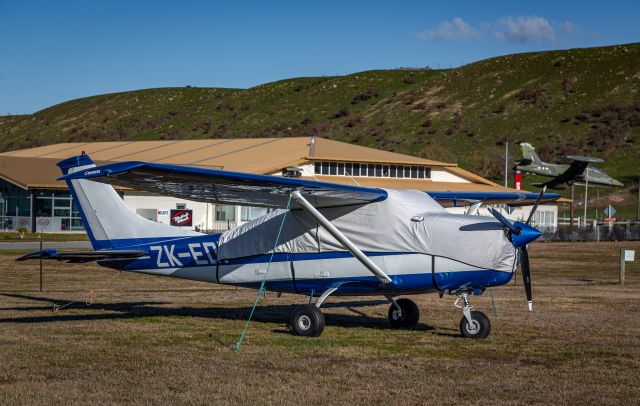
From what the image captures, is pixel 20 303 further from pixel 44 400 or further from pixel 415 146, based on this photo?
pixel 415 146

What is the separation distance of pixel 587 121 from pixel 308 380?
335ft

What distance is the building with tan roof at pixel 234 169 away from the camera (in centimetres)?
6134

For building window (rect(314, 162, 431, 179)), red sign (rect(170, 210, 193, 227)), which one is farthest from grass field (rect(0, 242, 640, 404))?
building window (rect(314, 162, 431, 179))

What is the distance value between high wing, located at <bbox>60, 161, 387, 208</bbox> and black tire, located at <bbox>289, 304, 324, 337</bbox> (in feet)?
6.02

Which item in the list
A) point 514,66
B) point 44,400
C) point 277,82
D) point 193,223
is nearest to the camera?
point 44,400

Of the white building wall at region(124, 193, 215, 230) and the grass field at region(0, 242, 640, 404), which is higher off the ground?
the white building wall at region(124, 193, 215, 230)

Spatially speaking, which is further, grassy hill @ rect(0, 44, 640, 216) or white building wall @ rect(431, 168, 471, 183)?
grassy hill @ rect(0, 44, 640, 216)

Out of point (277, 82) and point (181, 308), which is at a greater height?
point (277, 82)

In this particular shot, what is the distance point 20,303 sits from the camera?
19359 millimetres

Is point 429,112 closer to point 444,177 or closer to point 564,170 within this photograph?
point 564,170

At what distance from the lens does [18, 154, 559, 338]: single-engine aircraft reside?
A: 14.1 metres

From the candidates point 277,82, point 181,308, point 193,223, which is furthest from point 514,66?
point 181,308

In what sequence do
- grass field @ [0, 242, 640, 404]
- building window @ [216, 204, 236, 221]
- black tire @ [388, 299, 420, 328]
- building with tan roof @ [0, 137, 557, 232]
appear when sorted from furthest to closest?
building window @ [216, 204, 236, 221]
building with tan roof @ [0, 137, 557, 232]
black tire @ [388, 299, 420, 328]
grass field @ [0, 242, 640, 404]

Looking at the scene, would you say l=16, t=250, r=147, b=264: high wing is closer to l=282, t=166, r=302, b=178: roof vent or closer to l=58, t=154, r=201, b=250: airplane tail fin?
l=58, t=154, r=201, b=250: airplane tail fin
